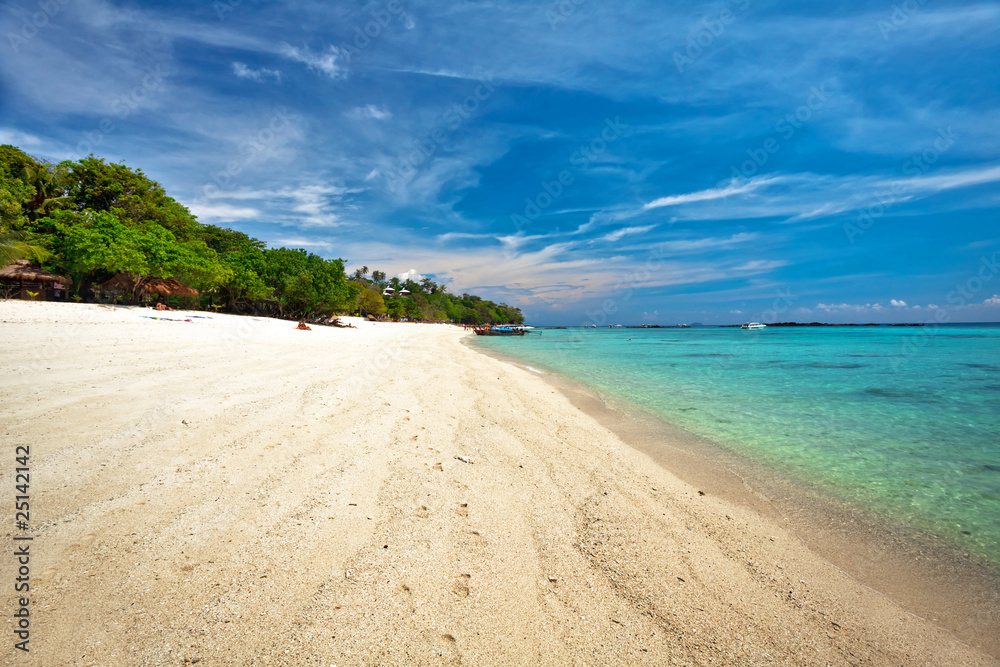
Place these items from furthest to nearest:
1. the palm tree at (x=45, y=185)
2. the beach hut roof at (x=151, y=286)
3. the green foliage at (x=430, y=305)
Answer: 1. the green foliage at (x=430, y=305)
2. the palm tree at (x=45, y=185)
3. the beach hut roof at (x=151, y=286)

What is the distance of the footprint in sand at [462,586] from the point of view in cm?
228

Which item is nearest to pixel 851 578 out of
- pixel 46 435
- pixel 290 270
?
pixel 46 435

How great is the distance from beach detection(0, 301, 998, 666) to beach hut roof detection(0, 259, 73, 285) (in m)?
33.2

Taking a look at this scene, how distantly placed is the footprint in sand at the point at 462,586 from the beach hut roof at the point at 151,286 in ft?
118

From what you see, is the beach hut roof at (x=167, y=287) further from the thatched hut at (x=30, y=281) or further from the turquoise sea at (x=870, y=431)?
the turquoise sea at (x=870, y=431)

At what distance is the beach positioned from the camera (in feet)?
6.22

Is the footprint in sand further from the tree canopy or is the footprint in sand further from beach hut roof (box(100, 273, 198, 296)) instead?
beach hut roof (box(100, 273, 198, 296))

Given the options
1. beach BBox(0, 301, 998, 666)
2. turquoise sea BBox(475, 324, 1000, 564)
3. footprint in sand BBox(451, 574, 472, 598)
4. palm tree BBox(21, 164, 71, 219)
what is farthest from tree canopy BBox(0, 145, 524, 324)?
footprint in sand BBox(451, 574, 472, 598)

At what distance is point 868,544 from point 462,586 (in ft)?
13.0

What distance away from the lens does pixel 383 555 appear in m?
2.55

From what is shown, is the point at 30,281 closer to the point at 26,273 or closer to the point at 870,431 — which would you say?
the point at 26,273

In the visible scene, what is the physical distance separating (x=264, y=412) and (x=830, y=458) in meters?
8.56

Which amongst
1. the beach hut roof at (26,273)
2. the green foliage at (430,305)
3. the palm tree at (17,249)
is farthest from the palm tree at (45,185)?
the green foliage at (430,305)

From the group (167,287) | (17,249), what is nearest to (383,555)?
(167,287)
